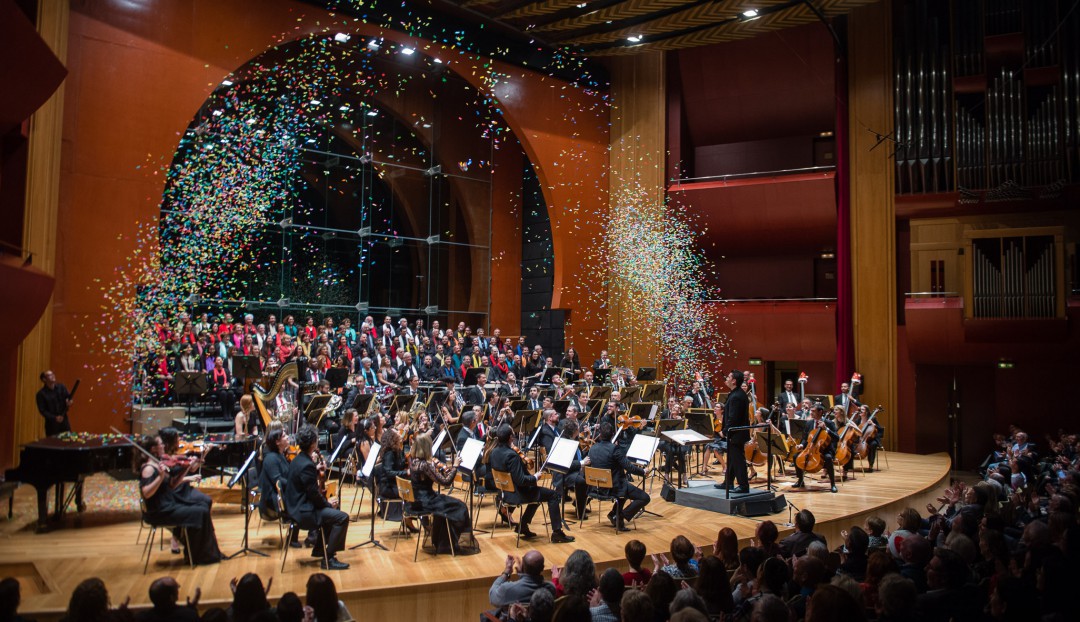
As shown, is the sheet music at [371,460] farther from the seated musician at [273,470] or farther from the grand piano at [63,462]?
the grand piano at [63,462]

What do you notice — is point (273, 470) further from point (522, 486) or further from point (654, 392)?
point (654, 392)

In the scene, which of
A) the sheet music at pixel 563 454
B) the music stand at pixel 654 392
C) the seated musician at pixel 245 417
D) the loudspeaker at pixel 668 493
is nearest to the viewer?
the sheet music at pixel 563 454

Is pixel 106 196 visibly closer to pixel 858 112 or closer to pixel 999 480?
pixel 999 480

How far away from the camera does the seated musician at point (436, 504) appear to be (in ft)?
25.0

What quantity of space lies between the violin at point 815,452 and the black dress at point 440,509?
5502 mm

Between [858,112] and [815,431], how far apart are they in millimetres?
9578

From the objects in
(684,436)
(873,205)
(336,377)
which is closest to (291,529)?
(336,377)

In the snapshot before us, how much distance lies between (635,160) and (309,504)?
14.4 meters

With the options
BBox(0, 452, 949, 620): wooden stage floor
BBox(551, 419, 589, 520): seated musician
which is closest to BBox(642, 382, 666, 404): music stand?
BBox(0, 452, 949, 620): wooden stage floor

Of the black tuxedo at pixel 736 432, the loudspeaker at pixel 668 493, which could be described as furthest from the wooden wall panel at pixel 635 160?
the black tuxedo at pixel 736 432

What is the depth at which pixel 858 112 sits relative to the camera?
17719 mm

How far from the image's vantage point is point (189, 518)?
270 inches

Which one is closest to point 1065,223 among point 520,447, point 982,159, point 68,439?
point 982,159

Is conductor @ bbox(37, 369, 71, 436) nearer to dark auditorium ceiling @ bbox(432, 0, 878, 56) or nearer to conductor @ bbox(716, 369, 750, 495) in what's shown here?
conductor @ bbox(716, 369, 750, 495)
